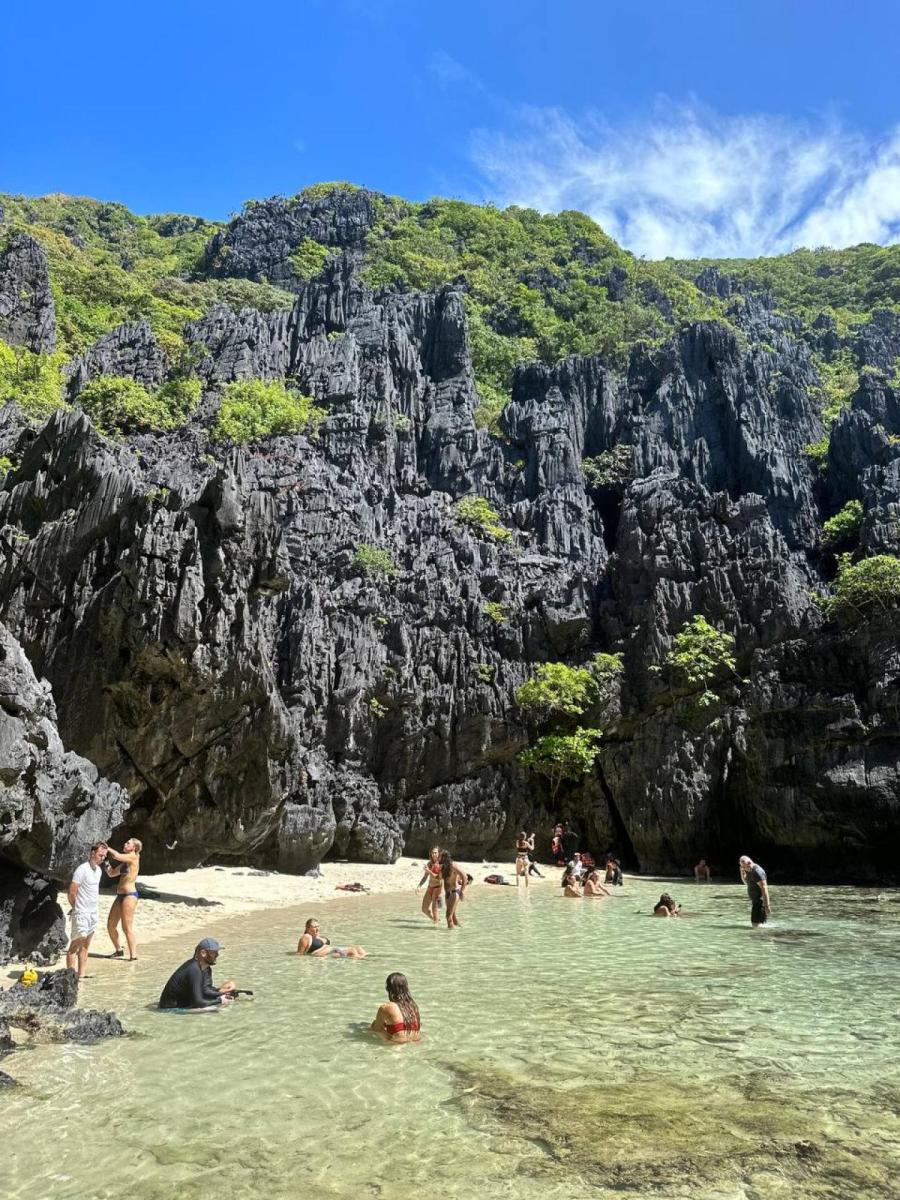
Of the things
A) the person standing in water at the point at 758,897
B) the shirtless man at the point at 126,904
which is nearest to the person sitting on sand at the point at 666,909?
the person standing in water at the point at 758,897

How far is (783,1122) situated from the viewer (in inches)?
218

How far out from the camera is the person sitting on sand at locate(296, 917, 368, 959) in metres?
12.7

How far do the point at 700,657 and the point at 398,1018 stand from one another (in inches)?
1157

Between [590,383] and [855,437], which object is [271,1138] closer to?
[855,437]

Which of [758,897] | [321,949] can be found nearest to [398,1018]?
[321,949]

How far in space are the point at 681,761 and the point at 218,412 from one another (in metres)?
34.4

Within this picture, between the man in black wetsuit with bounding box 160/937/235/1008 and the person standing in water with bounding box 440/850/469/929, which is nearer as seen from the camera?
the man in black wetsuit with bounding box 160/937/235/1008

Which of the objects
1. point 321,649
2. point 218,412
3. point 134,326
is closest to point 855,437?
point 321,649

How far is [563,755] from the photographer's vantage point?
34.8 metres

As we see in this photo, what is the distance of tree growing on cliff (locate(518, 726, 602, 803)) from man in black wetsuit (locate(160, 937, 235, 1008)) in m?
27.0

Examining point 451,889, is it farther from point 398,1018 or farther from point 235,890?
point 398,1018

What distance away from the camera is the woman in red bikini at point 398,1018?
7.64 metres

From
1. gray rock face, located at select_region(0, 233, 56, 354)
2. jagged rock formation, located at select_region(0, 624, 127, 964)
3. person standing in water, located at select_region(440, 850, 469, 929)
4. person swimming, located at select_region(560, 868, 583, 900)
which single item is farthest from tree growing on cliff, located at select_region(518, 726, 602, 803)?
gray rock face, located at select_region(0, 233, 56, 354)

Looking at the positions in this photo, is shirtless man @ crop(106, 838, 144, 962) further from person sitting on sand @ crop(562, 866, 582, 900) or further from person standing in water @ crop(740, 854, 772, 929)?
person sitting on sand @ crop(562, 866, 582, 900)
